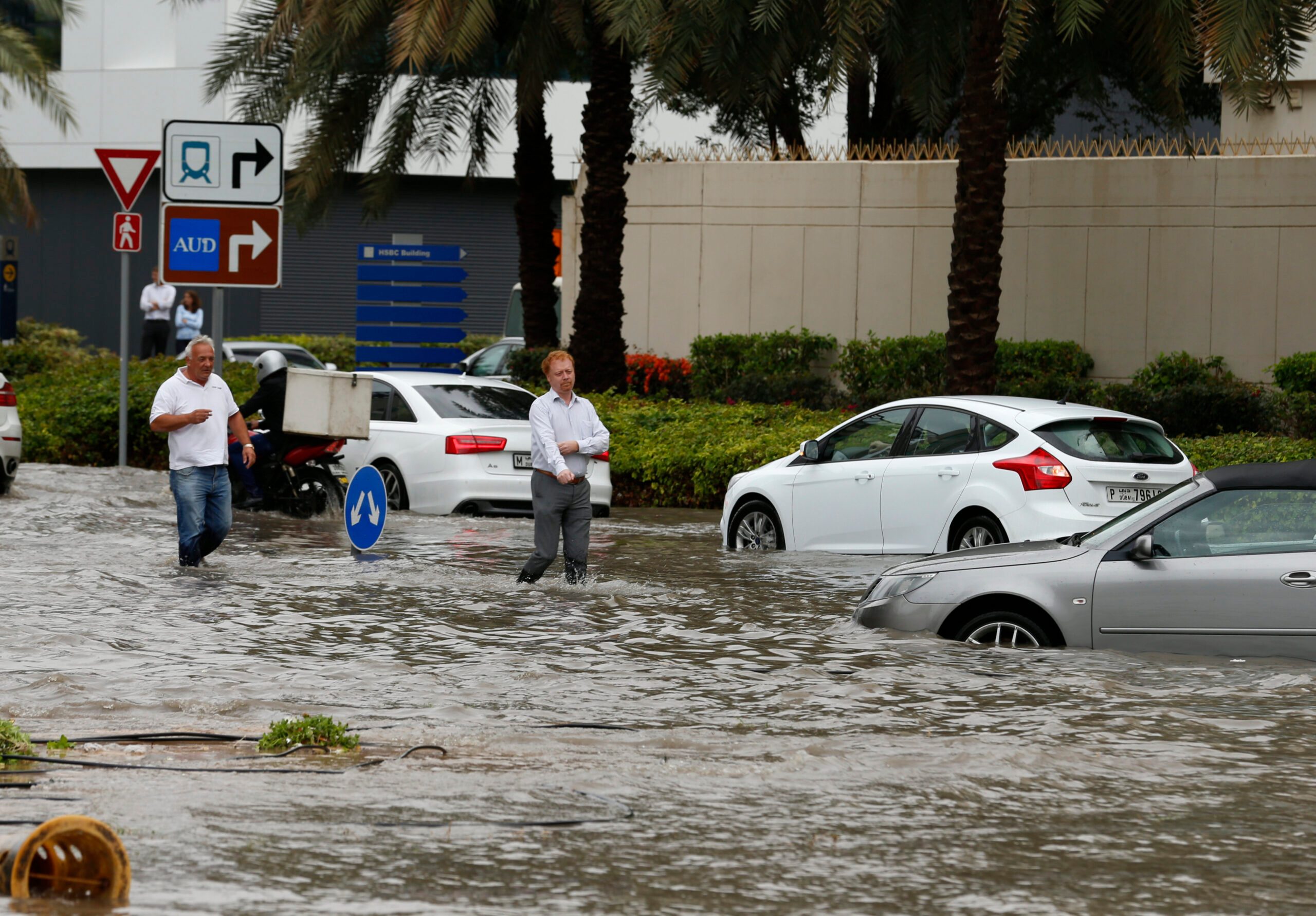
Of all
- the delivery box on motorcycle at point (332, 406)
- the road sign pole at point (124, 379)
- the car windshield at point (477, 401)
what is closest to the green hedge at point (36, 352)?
the road sign pole at point (124, 379)

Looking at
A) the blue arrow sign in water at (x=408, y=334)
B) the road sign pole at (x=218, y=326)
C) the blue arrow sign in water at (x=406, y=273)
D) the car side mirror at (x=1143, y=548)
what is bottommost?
the car side mirror at (x=1143, y=548)

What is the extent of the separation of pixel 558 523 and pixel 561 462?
48 cm

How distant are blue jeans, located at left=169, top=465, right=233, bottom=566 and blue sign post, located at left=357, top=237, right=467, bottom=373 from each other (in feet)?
47.7

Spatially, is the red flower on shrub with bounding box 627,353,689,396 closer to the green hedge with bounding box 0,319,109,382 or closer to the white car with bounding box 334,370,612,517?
the white car with bounding box 334,370,612,517

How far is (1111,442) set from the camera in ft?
42.7

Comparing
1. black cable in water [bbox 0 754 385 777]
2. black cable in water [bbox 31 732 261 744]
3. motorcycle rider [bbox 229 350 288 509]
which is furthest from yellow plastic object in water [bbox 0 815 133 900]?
motorcycle rider [bbox 229 350 288 509]

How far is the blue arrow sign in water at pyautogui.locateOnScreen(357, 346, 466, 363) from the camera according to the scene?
26953 mm

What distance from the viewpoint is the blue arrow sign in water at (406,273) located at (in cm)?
2745

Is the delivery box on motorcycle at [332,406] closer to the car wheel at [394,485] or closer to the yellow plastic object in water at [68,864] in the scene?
the car wheel at [394,485]

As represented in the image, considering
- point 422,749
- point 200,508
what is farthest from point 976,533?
point 422,749

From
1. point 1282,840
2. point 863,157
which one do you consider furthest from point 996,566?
point 863,157

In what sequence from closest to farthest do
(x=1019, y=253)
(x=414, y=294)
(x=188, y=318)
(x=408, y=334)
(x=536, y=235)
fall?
1. (x=1019, y=253)
2. (x=536, y=235)
3. (x=408, y=334)
4. (x=414, y=294)
5. (x=188, y=318)

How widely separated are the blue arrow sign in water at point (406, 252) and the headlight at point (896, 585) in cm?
1832

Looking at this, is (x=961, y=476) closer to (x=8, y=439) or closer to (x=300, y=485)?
(x=300, y=485)
